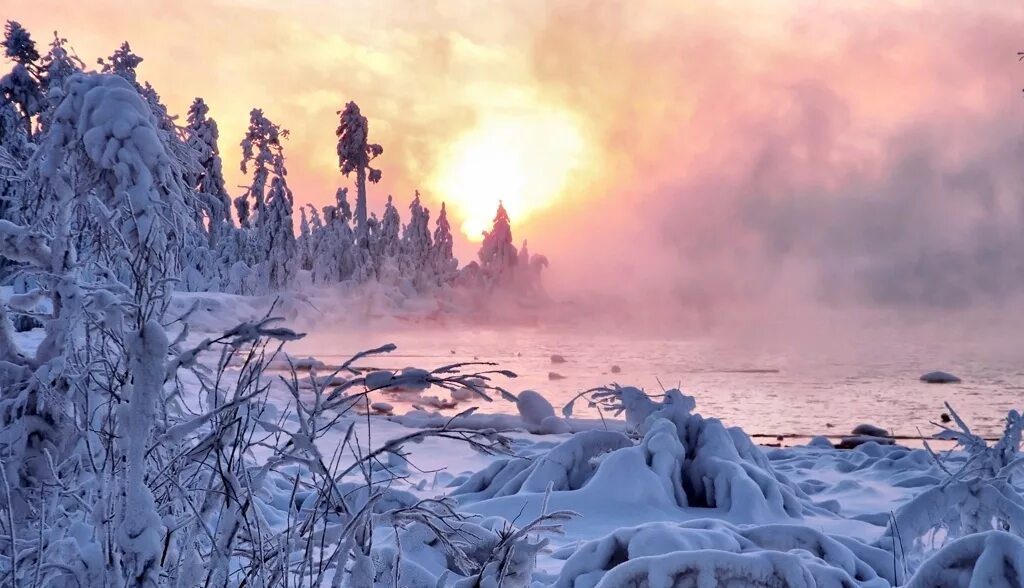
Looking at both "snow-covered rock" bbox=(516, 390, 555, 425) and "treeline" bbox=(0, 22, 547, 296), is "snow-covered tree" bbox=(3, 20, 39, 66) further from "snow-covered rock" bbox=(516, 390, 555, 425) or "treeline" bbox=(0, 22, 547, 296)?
"snow-covered rock" bbox=(516, 390, 555, 425)

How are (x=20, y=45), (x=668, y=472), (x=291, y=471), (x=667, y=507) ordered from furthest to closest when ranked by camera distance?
(x=20, y=45)
(x=291, y=471)
(x=668, y=472)
(x=667, y=507)

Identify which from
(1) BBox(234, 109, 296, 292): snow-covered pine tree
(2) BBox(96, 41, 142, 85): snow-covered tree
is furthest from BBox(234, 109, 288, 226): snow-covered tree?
(2) BBox(96, 41, 142, 85): snow-covered tree

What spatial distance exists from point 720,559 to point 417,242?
2739 inches

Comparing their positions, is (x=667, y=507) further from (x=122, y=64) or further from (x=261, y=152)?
(x=261, y=152)

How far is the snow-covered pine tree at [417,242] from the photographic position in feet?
227

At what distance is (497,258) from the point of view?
74.4m

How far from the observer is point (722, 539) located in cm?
531

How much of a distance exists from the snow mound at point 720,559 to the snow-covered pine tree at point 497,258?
67.9m

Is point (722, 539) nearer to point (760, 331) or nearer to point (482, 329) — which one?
point (482, 329)

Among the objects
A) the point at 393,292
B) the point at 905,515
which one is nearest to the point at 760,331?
the point at 393,292

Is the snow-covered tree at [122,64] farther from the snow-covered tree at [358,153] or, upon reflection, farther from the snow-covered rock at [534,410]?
the snow-covered tree at [358,153]

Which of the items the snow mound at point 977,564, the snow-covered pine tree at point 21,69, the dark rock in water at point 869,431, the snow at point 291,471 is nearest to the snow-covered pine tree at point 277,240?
the snow-covered pine tree at point 21,69

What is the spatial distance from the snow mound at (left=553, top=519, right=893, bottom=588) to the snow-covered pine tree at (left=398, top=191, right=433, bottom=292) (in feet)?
204

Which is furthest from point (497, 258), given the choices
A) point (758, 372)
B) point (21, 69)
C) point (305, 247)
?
point (21, 69)
